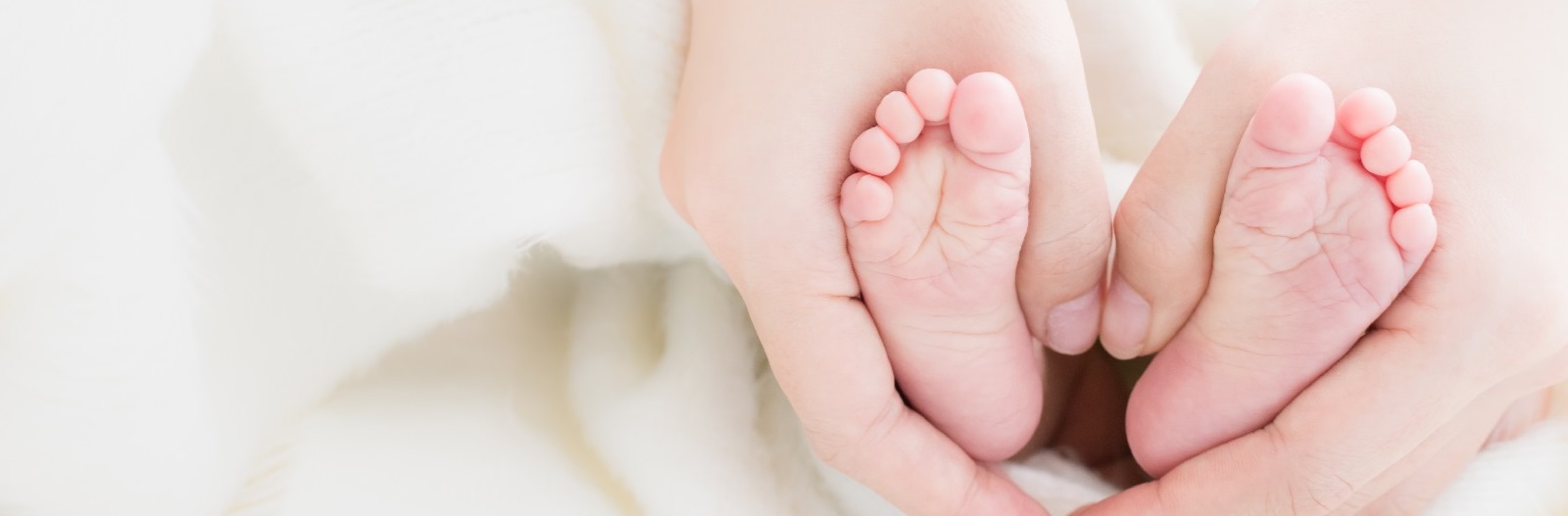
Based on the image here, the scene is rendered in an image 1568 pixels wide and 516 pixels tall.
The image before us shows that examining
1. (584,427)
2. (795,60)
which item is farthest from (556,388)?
(795,60)

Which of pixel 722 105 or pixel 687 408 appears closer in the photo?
pixel 722 105

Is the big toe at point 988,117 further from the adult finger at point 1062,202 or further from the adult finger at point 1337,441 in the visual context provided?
the adult finger at point 1337,441

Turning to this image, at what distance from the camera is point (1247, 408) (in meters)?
0.64

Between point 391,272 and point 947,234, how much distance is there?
0.34 metres

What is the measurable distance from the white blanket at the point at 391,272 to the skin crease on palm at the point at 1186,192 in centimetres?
9

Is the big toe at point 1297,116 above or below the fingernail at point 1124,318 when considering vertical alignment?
above

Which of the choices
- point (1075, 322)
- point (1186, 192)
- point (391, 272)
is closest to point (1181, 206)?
point (1186, 192)

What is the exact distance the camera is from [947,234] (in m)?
0.58

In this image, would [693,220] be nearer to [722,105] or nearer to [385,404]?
[722,105]

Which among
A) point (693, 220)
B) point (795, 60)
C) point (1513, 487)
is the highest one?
point (795, 60)

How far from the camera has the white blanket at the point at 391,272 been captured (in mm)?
508

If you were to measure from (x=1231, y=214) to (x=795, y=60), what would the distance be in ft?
0.85

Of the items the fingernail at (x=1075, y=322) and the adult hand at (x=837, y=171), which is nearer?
the adult hand at (x=837, y=171)

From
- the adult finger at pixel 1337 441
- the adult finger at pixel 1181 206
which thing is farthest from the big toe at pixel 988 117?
the adult finger at pixel 1337 441
